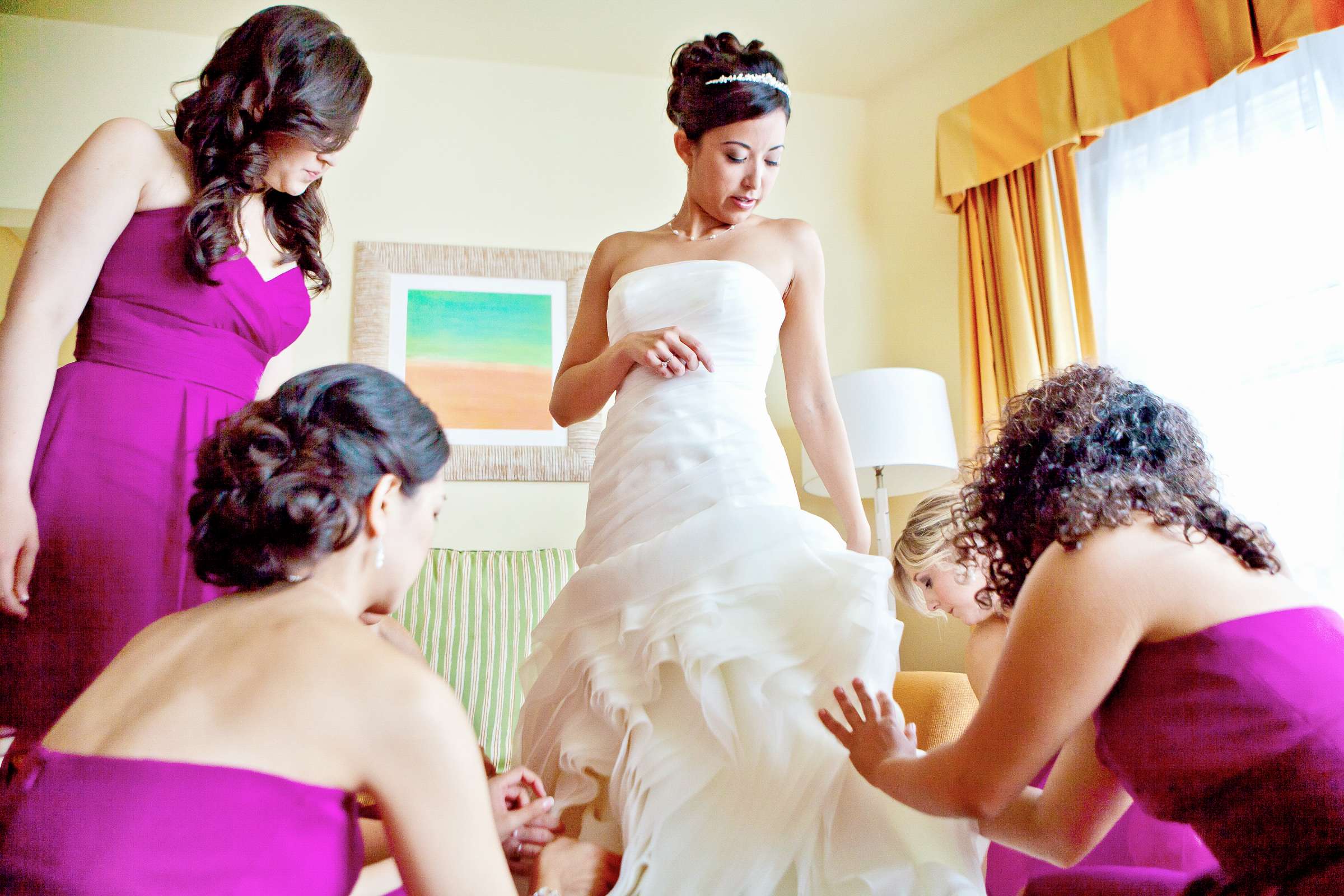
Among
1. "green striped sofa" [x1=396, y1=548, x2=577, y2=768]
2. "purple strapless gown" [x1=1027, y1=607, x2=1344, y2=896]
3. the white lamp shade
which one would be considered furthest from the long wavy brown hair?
the white lamp shade

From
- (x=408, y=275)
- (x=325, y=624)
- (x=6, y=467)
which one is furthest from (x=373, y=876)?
(x=408, y=275)

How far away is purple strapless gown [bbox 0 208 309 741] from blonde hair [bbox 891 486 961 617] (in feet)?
4.82

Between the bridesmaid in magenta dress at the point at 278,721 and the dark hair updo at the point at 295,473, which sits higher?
the dark hair updo at the point at 295,473

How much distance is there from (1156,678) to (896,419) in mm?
2259

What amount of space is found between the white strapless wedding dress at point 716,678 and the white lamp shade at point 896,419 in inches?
63.6

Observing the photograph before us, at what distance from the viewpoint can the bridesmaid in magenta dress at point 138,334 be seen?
1.27 metres

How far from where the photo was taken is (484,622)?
2.89 metres

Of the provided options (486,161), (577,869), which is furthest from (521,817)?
(486,161)

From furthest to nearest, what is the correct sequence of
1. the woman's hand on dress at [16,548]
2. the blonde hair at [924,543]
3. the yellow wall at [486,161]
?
the yellow wall at [486,161]
the blonde hair at [924,543]
the woman's hand on dress at [16,548]

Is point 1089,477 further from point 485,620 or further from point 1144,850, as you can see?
point 485,620

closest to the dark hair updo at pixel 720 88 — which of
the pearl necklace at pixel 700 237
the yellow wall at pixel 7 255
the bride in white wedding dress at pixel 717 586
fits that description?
the bride in white wedding dress at pixel 717 586

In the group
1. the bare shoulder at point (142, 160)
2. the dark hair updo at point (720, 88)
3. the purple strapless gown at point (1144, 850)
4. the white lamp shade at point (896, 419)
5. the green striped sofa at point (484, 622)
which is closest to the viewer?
the bare shoulder at point (142, 160)

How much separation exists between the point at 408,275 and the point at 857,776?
2.80 m

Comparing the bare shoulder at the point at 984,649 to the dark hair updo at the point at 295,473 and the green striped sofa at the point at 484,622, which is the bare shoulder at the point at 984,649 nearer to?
the green striped sofa at the point at 484,622
